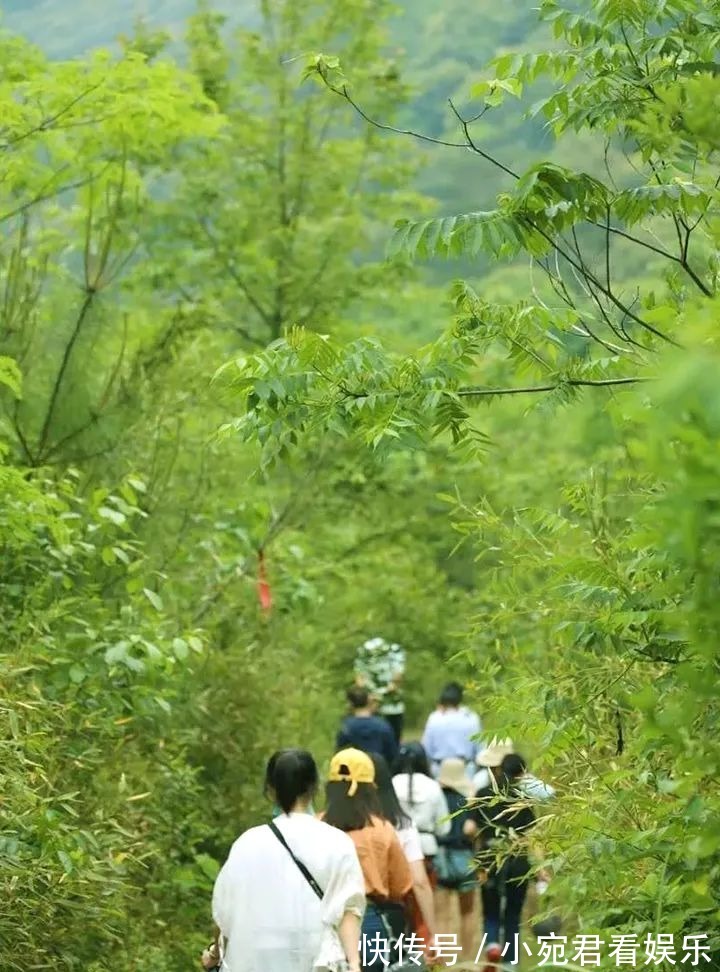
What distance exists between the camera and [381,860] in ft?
24.2

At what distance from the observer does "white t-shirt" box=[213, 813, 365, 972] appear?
18.7ft

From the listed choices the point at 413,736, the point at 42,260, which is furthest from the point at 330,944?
the point at 413,736

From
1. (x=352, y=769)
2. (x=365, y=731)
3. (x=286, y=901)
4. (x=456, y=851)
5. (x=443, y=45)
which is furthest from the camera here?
(x=443, y=45)

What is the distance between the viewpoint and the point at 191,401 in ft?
37.6

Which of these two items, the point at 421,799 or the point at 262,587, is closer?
the point at 421,799

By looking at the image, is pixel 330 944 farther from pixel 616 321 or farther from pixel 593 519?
pixel 616 321

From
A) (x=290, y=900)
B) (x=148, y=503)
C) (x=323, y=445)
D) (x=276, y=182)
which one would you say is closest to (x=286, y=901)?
(x=290, y=900)

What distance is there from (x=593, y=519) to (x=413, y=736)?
26108mm

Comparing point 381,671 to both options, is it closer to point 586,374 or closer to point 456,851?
point 456,851

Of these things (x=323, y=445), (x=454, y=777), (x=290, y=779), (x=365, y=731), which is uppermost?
(x=323, y=445)

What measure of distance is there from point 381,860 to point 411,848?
1054 millimetres

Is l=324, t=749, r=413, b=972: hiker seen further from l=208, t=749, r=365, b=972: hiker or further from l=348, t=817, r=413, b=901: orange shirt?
l=208, t=749, r=365, b=972: hiker

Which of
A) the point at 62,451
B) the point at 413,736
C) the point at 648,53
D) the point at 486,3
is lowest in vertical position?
the point at 648,53

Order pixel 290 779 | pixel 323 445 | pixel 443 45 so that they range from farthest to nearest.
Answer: pixel 443 45 < pixel 323 445 < pixel 290 779
